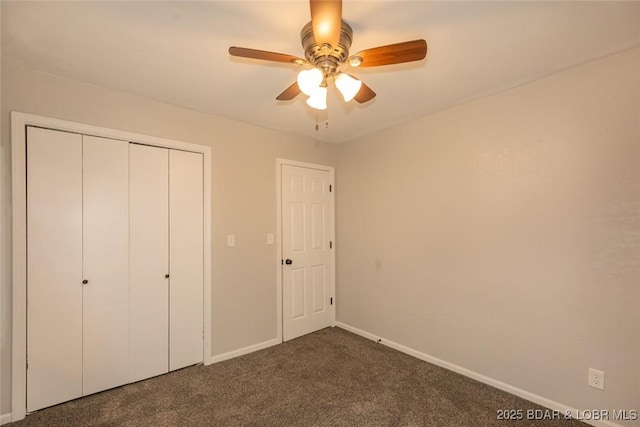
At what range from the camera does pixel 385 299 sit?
316cm

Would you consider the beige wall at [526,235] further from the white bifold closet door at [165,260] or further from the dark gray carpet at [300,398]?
the white bifold closet door at [165,260]

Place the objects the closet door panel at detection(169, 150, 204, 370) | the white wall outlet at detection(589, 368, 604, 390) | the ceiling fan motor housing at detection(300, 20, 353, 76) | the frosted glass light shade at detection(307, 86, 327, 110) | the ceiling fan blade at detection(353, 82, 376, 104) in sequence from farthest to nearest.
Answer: the closet door panel at detection(169, 150, 204, 370)
the white wall outlet at detection(589, 368, 604, 390)
the ceiling fan blade at detection(353, 82, 376, 104)
the frosted glass light shade at detection(307, 86, 327, 110)
the ceiling fan motor housing at detection(300, 20, 353, 76)

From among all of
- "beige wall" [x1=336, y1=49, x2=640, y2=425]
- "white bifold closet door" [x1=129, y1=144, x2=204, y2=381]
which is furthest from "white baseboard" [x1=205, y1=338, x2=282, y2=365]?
"beige wall" [x1=336, y1=49, x2=640, y2=425]

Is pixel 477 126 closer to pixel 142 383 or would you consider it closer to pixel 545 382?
pixel 545 382

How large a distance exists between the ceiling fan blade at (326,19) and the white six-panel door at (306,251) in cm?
214

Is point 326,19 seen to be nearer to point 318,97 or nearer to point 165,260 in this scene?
point 318,97

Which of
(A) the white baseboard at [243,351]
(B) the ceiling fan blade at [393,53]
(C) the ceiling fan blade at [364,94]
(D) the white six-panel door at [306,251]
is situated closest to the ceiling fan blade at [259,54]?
(B) the ceiling fan blade at [393,53]

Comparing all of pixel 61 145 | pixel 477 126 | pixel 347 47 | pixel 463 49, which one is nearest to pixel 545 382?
pixel 477 126

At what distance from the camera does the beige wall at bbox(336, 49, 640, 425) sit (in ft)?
5.88

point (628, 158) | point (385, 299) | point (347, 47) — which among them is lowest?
point (385, 299)

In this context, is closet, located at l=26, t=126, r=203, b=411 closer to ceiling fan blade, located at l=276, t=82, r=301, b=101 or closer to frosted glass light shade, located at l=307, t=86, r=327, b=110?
ceiling fan blade, located at l=276, t=82, r=301, b=101

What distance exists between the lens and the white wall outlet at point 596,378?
183 centimetres

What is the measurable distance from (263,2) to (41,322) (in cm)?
255

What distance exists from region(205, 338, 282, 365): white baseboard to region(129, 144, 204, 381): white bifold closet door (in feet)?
0.46
